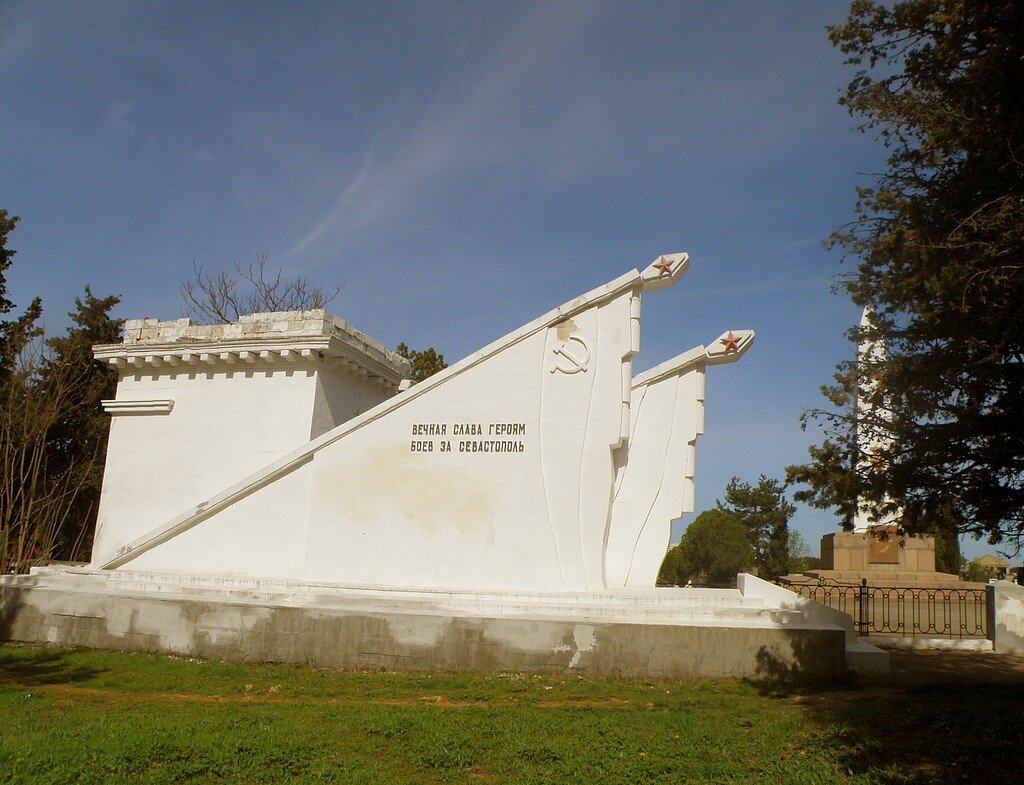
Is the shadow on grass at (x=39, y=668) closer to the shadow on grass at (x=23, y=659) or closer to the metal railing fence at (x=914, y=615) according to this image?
the shadow on grass at (x=23, y=659)

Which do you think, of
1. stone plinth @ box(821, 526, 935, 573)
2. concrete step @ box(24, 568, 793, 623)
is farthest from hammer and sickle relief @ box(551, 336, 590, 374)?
stone plinth @ box(821, 526, 935, 573)

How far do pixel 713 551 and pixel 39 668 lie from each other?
82.1 ft

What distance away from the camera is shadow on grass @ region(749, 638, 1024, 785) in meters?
5.85

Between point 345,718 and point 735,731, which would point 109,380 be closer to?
point 345,718

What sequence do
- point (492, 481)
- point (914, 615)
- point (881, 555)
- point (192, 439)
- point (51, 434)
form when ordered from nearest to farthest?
point (492, 481)
point (192, 439)
point (914, 615)
point (51, 434)
point (881, 555)

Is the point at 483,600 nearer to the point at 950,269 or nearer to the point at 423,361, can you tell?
the point at 950,269

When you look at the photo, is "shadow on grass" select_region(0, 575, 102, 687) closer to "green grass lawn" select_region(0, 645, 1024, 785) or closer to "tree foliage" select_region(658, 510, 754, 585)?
"green grass lawn" select_region(0, 645, 1024, 785)

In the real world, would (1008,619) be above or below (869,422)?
below

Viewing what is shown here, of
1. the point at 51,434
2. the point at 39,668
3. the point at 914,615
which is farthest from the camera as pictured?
the point at 51,434

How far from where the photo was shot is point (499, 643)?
952 centimetres

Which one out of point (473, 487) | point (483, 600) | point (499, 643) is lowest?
point (499, 643)

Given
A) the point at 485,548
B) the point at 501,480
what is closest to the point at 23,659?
the point at 485,548

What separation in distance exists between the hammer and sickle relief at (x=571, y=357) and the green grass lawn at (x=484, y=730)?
3.92 m

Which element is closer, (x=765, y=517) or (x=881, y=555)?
(x=881, y=555)
